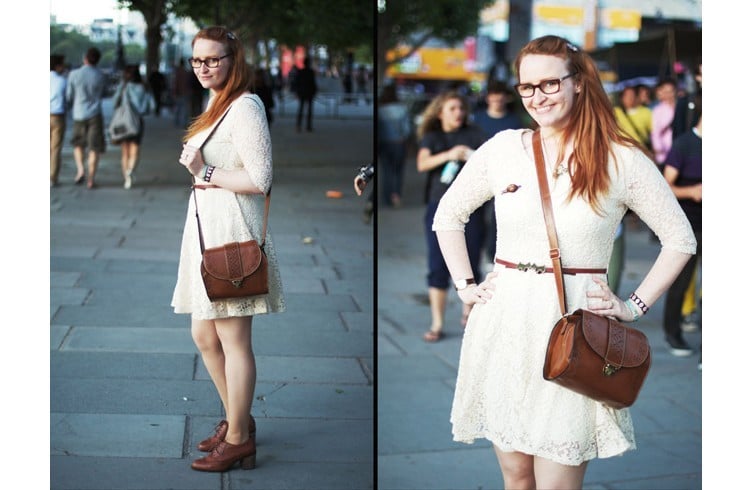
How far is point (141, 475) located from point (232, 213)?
0.98 metres

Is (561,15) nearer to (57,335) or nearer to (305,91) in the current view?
(305,91)

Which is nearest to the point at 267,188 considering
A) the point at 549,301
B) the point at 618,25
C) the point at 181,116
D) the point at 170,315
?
the point at 181,116

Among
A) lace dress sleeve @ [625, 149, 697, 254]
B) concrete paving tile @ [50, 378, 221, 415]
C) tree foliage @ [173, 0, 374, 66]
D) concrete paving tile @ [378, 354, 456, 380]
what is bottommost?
concrete paving tile @ [378, 354, 456, 380]

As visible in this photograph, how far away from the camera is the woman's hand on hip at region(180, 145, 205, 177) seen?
3184 mm

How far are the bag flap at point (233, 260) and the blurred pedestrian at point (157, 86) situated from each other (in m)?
0.56

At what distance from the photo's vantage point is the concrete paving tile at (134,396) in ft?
11.7

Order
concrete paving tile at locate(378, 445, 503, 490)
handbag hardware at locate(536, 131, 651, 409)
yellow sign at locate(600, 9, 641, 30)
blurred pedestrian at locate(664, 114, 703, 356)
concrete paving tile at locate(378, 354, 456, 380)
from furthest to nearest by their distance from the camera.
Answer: yellow sign at locate(600, 9, 641, 30) < concrete paving tile at locate(378, 354, 456, 380) < blurred pedestrian at locate(664, 114, 703, 356) < concrete paving tile at locate(378, 445, 503, 490) < handbag hardware at locate(536, 131, 651, 409)

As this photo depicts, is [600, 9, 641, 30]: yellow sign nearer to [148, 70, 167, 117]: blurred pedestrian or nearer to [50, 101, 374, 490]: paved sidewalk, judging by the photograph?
[50, 101, 374, 490]: paved sidewalk

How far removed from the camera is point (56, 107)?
3770mm

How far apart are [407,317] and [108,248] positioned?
4.61 metres

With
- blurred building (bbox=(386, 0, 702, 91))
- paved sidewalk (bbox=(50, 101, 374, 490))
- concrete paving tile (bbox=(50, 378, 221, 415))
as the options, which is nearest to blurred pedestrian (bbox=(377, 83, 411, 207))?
blurred building (bbox=(386, 0, 702, 91))

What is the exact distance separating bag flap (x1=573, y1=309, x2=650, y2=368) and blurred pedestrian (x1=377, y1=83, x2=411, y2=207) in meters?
8.43

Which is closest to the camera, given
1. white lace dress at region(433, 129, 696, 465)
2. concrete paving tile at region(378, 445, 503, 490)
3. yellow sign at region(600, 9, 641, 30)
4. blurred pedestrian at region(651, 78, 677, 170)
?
white lace dress at region(433, 129, 696, 465)
